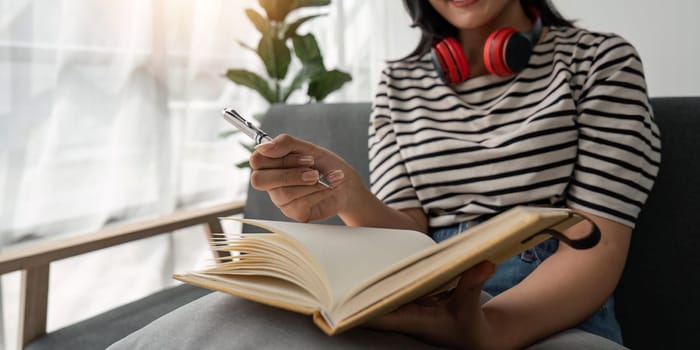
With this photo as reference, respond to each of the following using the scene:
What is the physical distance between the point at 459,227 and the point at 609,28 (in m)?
1.31

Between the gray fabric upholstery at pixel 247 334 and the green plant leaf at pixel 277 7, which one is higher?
the green plant leaf at pixel 277 7

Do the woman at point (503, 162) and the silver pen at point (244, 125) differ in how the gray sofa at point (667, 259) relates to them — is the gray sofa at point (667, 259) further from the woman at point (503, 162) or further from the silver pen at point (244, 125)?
the silver pen at point (244, 125)

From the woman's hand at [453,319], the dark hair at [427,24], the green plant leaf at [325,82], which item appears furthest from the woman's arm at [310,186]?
the green plant leaf at [325,82]

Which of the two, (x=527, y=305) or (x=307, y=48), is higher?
(x=307, y=48)

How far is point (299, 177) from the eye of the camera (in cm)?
67

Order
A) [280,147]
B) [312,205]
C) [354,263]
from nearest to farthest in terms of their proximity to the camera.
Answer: [354,263] < [280,147] < [312,205]

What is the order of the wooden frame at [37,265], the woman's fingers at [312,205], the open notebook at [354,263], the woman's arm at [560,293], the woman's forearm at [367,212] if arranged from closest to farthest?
the open notebook at [354,263] → the woman's arm at [560,293] → the woman's fingers at [312,205] → the woman's forearm at [367,212] → the wooden frame at [37,265]

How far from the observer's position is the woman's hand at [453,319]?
502mm

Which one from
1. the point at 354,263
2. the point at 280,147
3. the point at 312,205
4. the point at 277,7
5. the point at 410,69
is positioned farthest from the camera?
the point at 277,7

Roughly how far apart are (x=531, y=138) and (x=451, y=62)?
224 mm

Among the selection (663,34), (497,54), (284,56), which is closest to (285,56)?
(284,56)

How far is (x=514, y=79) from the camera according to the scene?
94cm

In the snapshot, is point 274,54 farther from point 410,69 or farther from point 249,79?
point 410,69

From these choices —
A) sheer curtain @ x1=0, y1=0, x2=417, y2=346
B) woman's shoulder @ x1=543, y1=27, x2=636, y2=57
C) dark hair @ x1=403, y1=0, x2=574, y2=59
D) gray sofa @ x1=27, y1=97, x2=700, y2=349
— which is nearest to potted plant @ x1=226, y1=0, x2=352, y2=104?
sheer curtain @ x1=0, y1=0, x2=417, y2=346
